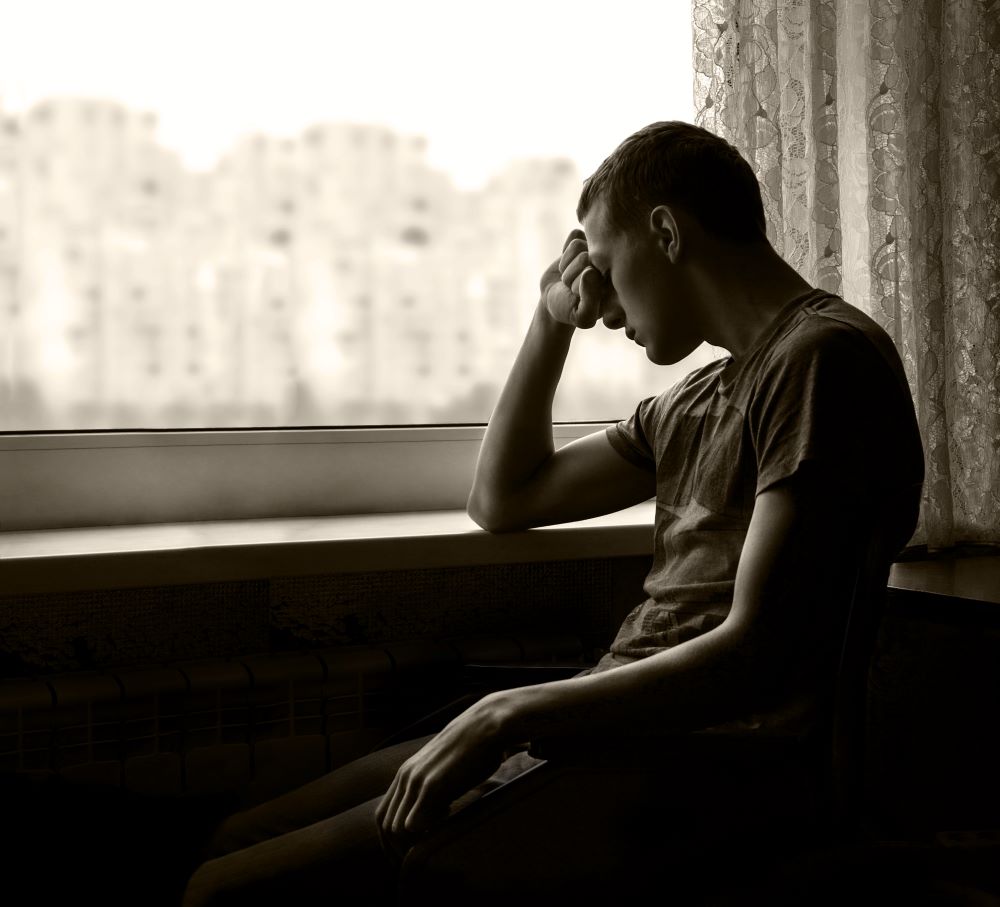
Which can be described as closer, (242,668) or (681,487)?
(681,487)

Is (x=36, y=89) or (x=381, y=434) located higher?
(x=36, y=89)

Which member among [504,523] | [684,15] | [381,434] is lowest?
[504,523]

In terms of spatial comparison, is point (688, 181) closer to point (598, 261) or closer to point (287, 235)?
point (598, 261)

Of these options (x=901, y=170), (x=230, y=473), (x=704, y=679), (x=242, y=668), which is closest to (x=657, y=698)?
(x=704, y=679)

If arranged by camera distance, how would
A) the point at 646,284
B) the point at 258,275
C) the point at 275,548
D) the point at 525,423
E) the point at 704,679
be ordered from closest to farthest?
1. the point at 704,679
2. the point at 646,284
3. the point at 275,548
4. the point at 525,423
5. the point at 258,275

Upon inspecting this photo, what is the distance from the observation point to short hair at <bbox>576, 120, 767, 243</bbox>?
43.6 inches

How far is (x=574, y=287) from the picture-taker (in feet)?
4.35

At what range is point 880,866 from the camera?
89 centimetres

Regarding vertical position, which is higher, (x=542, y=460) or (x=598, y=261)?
(x=598, y=261)

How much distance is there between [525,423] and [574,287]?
0.69 feet

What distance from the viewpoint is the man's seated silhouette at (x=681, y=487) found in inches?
36.3

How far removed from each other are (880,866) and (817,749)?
0.37 ft

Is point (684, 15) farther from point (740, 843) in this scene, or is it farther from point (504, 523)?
point (740, 843)

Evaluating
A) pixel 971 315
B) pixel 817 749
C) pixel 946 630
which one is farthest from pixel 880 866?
pixel 971 315
